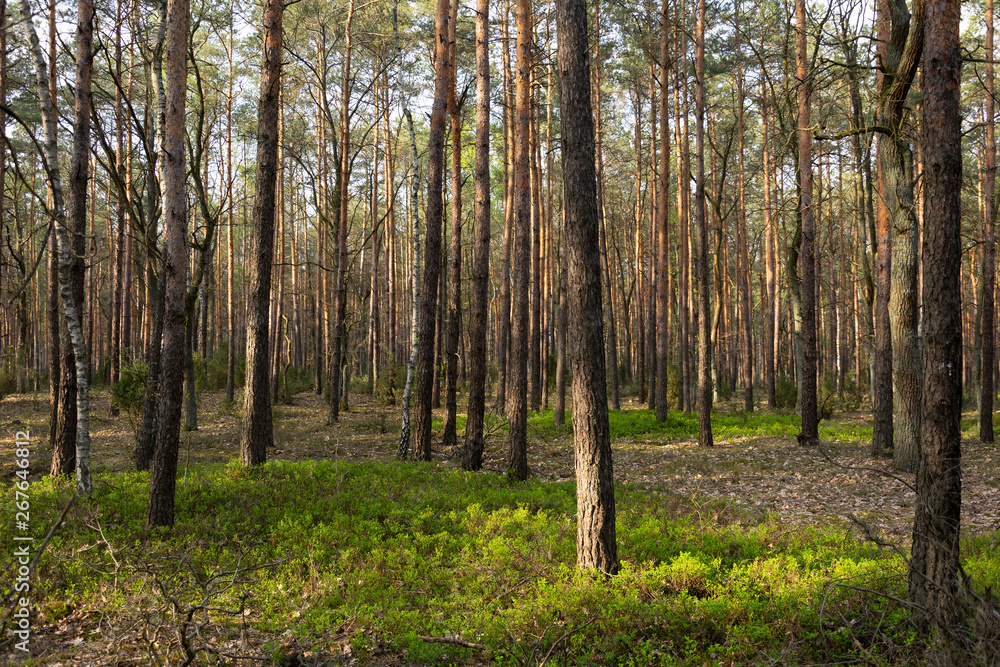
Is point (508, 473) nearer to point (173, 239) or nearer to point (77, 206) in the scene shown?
point (173, 239)

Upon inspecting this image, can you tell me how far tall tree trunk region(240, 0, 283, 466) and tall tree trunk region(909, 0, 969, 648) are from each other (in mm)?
7813

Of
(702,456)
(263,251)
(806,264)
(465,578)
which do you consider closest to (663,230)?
(806,264)

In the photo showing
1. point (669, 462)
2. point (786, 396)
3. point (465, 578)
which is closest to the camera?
point (465, 578)

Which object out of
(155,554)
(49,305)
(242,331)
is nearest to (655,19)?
(49,305)

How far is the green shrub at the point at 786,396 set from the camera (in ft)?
66.0

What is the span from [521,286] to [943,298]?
706 cm

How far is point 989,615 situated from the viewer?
10.5 feet

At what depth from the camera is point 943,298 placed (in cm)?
372

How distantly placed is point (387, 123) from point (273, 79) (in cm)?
1319

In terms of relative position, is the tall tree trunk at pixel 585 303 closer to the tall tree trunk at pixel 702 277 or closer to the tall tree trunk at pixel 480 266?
the tall tree trunk at pixel 480 266

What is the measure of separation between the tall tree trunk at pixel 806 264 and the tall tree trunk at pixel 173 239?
1044cm

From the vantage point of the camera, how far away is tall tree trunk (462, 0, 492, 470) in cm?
955

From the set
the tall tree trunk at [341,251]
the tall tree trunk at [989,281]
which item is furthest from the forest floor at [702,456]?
the tall tree trunk at [341,251]

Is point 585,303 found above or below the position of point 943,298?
above
